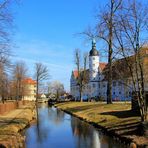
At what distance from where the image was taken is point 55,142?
2484 centimetres

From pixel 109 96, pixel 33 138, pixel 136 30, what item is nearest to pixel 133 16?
pixel 136 30

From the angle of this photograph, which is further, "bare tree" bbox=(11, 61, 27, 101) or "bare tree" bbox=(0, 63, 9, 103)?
"bare tree" bbox=(11, 61, 27, 101)

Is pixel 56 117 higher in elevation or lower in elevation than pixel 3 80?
lower

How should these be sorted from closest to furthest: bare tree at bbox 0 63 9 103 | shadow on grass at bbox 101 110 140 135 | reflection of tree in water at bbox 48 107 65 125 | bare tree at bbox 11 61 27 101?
1. shadow on grass at bbox 101 110 140 135
2. bare tree at bbox 0 63 9 103
3. reflection of tree in water at bbox 48 107 65 125
4. bare tree at bbox 11 61 27 101

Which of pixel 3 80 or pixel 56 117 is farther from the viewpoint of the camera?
pixel 56 117

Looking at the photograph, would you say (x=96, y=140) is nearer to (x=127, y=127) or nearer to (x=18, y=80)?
(x=127, y=127)

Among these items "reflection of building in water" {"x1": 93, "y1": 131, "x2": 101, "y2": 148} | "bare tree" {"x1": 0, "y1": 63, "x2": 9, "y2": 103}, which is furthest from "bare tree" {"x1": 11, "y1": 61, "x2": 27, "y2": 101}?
"reflection of building in water" {"x1": 93, "y1": 131, "x2": 101, "y2": 148}

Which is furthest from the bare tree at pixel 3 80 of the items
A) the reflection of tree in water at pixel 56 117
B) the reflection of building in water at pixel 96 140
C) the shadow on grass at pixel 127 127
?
the shadow on grass at pixel 127 127

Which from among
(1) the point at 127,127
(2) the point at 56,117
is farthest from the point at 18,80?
(1) the point at 127,127

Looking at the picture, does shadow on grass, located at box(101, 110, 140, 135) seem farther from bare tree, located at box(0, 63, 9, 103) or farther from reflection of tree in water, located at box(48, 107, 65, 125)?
reflection of tree in water, located at box(48, 107, 65, 125)

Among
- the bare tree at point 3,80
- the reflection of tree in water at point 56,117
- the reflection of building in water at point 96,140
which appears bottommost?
the reflection of building in water at point 96,140

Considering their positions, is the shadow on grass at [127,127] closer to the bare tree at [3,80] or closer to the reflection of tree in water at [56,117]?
the bare tree at [3,80]

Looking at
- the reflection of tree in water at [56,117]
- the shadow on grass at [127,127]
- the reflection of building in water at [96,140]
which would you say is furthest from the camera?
the reflection of tree in water at [56,117]

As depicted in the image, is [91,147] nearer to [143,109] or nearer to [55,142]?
[55,142]
